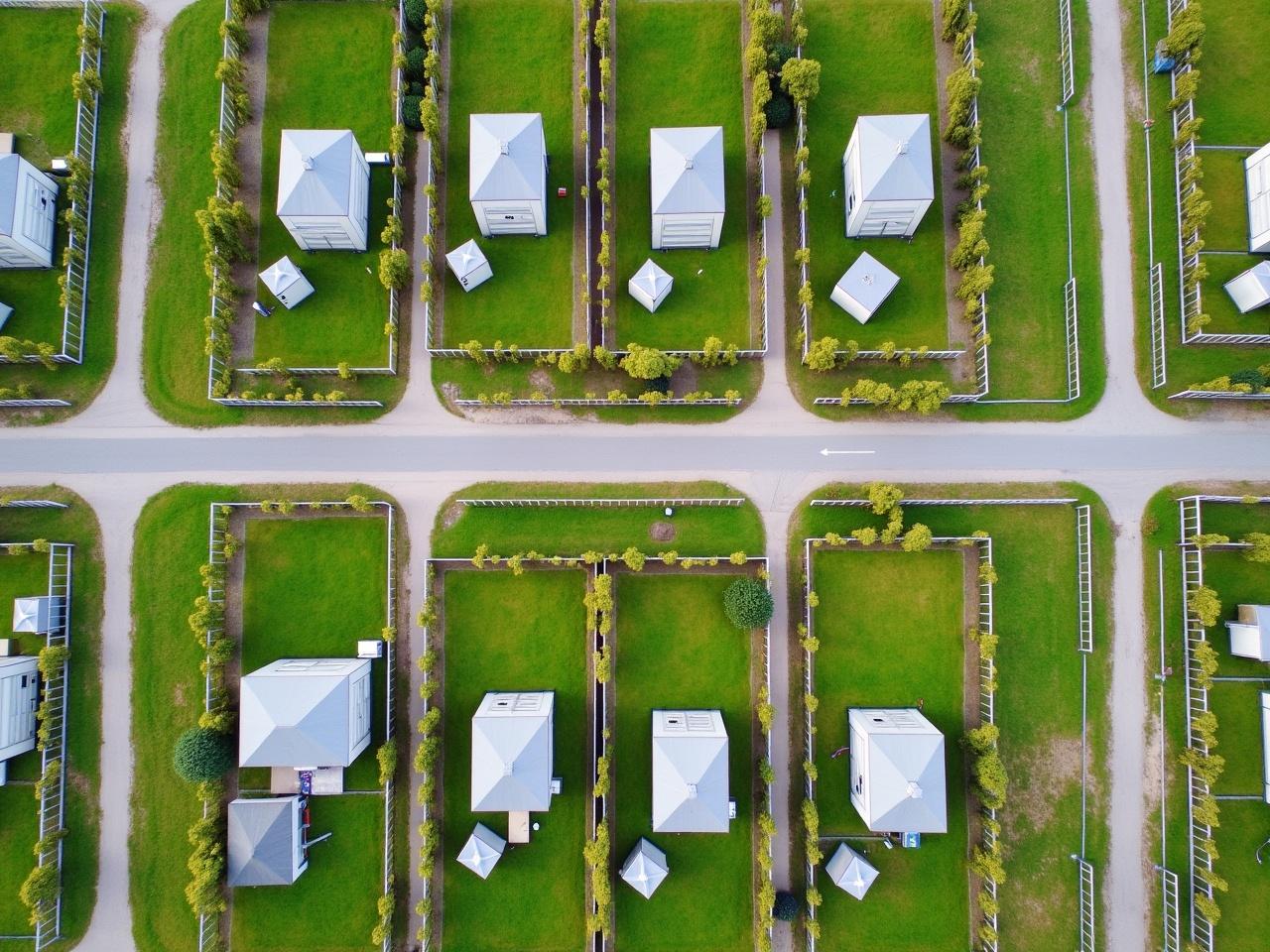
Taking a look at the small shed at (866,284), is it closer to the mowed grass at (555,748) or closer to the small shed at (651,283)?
the small shed at (651,283)

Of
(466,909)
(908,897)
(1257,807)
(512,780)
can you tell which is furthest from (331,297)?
(1257,807)

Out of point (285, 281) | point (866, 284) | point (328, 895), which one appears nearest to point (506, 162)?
point (285, 281)

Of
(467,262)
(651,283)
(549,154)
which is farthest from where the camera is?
(549,154)

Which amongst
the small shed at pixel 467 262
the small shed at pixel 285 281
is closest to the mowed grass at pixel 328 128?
the small shed at pixel 285 281

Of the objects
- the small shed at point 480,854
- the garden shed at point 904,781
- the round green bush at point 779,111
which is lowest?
the small shed at point 480,854

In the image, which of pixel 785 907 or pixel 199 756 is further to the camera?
pixel 785 907

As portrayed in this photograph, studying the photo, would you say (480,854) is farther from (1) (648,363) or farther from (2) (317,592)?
(1) (648,363)

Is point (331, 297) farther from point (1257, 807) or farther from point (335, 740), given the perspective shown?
point (1257, 807)
